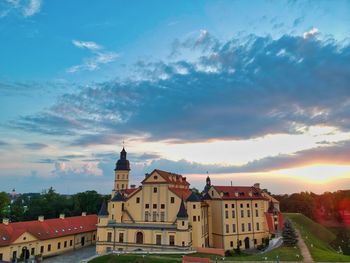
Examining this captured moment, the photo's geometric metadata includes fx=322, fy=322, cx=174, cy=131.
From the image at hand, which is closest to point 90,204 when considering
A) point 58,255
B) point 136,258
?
point 58,255

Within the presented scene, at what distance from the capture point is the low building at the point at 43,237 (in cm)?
3847

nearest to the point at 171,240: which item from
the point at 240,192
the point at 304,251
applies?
the point at 240,192

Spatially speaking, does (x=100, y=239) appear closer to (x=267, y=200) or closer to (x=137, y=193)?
(x=137, y=193)

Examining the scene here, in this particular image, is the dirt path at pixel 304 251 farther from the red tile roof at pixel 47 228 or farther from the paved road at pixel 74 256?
the red tile roof at pixel 47 228

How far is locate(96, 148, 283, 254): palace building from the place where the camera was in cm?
4094

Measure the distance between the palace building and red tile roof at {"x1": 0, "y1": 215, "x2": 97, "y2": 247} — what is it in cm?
699

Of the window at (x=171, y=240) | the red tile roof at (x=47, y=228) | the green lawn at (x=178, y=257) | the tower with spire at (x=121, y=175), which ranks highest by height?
the tower with spire at (x=121, y=175)

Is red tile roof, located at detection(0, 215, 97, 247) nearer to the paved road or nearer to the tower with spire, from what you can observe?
the paved road

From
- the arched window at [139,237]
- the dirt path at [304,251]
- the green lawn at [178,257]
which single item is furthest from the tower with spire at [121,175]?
the dirt path at [304,251]

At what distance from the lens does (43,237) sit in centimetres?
4231

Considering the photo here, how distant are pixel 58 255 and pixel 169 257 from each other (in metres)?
18.0

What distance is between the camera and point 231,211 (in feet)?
156

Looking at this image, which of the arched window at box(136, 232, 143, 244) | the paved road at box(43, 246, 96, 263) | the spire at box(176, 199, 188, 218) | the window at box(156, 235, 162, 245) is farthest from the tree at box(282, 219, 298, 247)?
the paved road at box(43, 246, 96, 263)

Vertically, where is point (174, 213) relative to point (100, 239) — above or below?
above
